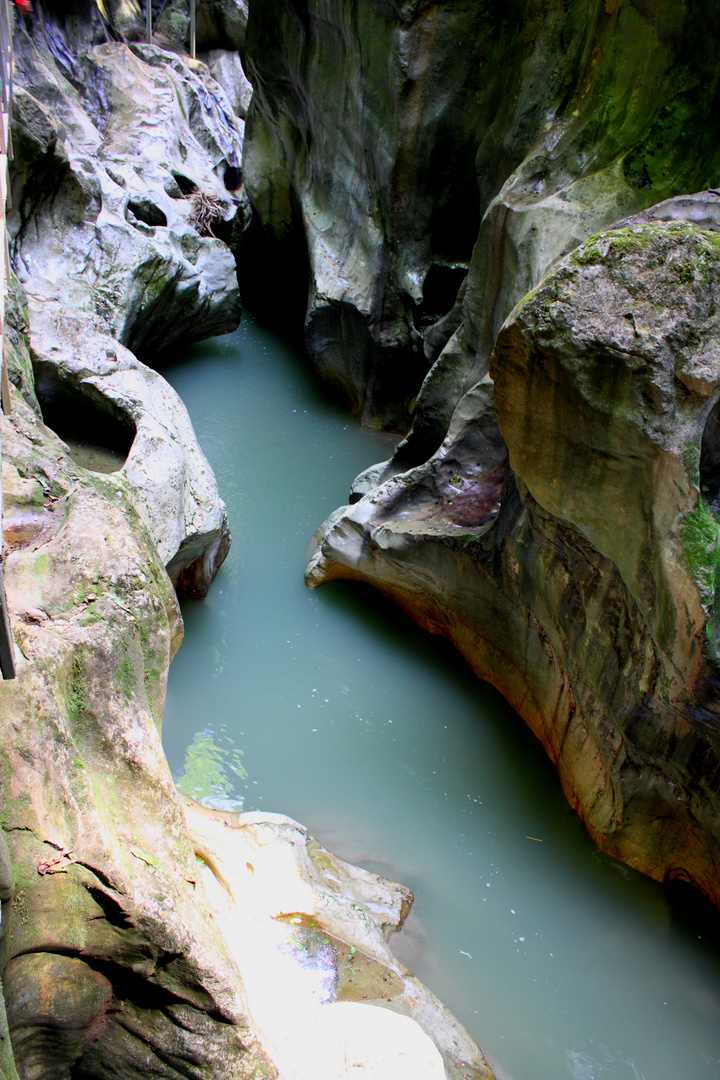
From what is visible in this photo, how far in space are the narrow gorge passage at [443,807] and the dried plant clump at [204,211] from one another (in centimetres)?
519

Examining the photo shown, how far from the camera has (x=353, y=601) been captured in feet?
17.2

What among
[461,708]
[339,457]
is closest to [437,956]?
[461,708]

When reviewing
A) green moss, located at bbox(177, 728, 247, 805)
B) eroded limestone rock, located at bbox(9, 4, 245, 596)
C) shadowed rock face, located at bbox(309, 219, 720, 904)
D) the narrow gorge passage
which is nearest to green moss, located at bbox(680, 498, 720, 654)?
shadowed rock face, located at bbox(309, 219, 720, 904)

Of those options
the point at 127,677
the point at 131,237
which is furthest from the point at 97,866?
the point at 131,237

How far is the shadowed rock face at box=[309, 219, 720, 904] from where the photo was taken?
2729mm

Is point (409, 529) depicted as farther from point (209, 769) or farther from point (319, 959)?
point (319, 959)

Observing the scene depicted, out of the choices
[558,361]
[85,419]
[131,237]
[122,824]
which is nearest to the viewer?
[122,824]

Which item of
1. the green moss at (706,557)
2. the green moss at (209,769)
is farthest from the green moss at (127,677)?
the green moss at (706,557)

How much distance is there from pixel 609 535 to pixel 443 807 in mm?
1802

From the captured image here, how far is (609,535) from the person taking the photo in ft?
10.2

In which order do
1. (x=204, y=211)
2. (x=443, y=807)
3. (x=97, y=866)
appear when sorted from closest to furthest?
(x=97, y=866) → (x=443, y=807) → (x=204, y=211)

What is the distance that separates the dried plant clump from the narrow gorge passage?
17.0 ft

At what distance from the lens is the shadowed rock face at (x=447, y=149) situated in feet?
12.2

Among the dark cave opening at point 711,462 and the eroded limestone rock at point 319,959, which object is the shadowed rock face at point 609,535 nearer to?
the dark cave opening at point 711,462
